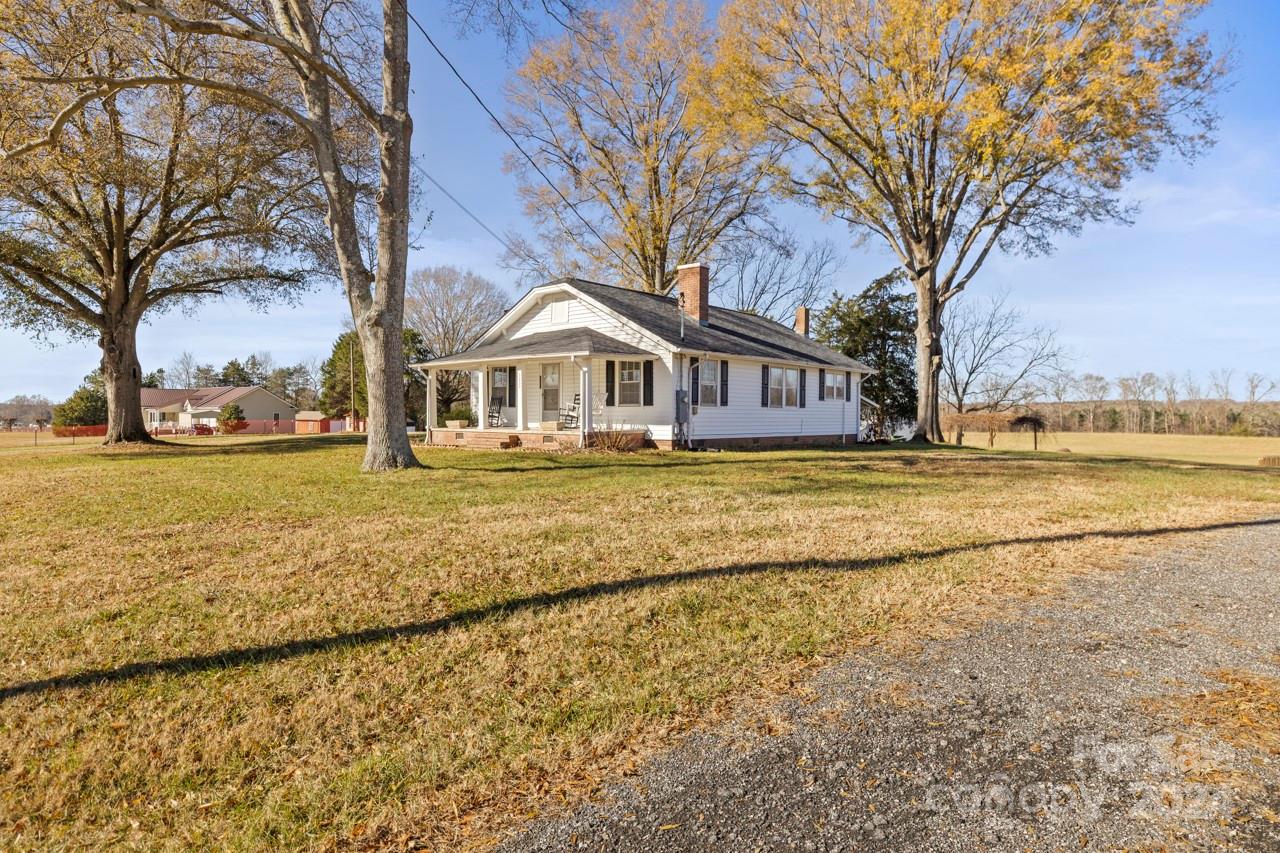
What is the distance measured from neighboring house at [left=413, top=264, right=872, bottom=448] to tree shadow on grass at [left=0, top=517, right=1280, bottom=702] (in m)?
11.7

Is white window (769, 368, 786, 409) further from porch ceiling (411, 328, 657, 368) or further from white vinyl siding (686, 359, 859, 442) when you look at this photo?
porch ceiling (411, 328, 657, 368)

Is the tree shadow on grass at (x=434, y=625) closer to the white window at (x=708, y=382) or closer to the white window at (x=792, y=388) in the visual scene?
the white window at (x=708, y=382)

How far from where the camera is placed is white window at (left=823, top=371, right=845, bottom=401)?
23.2 metres

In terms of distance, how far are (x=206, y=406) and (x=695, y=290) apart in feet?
Result: 177

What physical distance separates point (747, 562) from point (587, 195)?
25.1 metres

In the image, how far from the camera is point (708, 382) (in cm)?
1834

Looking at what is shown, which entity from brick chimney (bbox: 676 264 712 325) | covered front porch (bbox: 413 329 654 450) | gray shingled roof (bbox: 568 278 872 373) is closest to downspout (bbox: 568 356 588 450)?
covered front porch (bbox: 413 329 654 450)

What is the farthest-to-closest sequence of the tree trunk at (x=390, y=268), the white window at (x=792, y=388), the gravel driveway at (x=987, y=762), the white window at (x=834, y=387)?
the white window at (x=834, y=387) → the white window at (x=792, y=388) → the tree trunk at (x=390, y=268) → the gravel driveway at (x=987, y=762)

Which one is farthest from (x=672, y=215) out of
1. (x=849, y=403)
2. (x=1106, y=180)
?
(x=1106, y=180)

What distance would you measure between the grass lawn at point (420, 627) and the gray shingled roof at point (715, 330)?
9521 mm

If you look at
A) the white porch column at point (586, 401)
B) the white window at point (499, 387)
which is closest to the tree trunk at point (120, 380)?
the white window at point (499, 387)

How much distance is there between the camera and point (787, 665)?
3.52m

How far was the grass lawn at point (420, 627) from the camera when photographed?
97.8 inches

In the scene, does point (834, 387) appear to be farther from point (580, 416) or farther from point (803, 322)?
point (580, 416)
